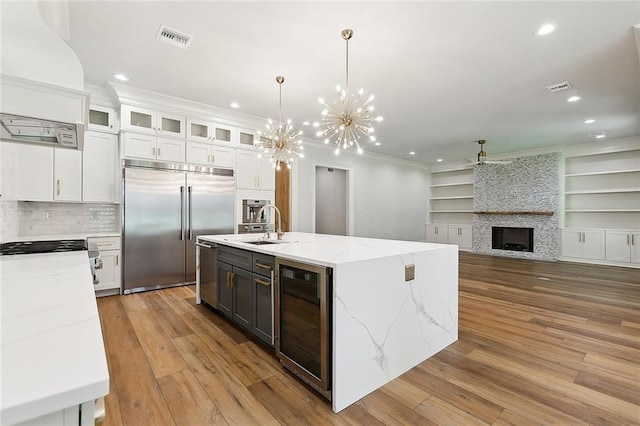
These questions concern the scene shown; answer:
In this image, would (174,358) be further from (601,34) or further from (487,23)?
(601,34)

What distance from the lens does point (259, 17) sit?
8.38ft

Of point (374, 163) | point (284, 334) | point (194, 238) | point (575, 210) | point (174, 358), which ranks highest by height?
point (374, 163)

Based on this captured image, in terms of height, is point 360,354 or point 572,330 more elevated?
point 360,354

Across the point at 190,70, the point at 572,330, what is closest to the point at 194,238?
the point at 190,70

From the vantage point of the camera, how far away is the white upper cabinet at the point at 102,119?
4.14 m

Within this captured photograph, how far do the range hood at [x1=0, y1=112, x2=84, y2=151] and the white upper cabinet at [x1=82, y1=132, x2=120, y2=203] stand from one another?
2.63m

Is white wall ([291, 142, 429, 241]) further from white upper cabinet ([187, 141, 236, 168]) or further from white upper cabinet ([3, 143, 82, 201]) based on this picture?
white upper cabinet ([3, 143, 82, 201])

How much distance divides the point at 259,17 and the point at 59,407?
2887mm

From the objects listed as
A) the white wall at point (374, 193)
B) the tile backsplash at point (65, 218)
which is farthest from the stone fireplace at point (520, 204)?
the tile backsplash at point (65, 218)

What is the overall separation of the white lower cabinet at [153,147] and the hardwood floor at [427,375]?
2059 mm

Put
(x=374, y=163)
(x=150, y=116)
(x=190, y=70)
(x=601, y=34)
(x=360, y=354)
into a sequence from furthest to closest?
1. (x=374, y=163)
2. (x=150, y=116)
3. (x=190, y=70)
4. (x=601, y=34)
5. (x=360, y=354)

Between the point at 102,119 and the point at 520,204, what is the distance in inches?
353

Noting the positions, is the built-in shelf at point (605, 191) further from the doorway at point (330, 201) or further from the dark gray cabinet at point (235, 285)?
the dark gray cabinet at point (235, 285)

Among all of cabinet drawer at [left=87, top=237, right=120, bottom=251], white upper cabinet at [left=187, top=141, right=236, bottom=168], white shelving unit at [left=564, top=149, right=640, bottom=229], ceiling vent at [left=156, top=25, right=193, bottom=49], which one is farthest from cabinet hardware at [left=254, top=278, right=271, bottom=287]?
white shelving unit at [left=564, top=149, right=640, bottom=229]
